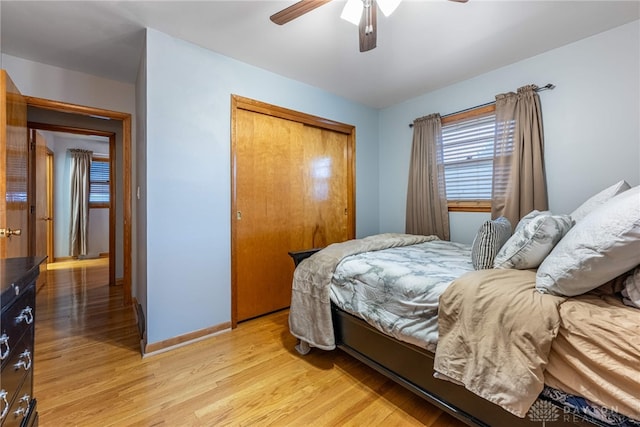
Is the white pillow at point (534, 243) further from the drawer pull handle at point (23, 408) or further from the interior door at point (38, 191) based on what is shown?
the interior door at point (38, 191)

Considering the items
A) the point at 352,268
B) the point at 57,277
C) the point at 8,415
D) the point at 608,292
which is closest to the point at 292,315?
the point at 352,268

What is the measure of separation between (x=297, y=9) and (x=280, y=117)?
1333 millimetres

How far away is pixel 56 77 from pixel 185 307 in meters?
2.44

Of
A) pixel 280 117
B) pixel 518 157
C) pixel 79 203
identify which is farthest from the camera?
pixel 79 203

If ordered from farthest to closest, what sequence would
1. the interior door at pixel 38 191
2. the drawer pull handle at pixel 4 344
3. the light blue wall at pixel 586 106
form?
the interior door at pixel 38 191 < the light blue wall at pixel 586 106 < the drawer pull handle at pixel 4 344

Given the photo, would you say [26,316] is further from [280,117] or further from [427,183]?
[427,183]

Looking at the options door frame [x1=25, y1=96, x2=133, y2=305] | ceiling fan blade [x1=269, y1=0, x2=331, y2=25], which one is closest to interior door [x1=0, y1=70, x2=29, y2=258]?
door frame [x1=25, y1=96, x2=133, y2=305]

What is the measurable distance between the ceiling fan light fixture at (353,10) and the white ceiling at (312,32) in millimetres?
194

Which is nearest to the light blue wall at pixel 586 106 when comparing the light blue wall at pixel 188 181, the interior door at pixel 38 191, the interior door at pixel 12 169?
the light blue wall at pixel 188 181

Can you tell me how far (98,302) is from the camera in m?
3.08

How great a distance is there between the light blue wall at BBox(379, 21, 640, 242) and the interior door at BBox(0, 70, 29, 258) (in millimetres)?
3775

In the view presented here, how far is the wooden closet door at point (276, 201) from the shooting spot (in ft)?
8.37

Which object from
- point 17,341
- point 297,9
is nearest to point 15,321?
point 17,341

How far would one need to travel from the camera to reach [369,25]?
1.54 metres
